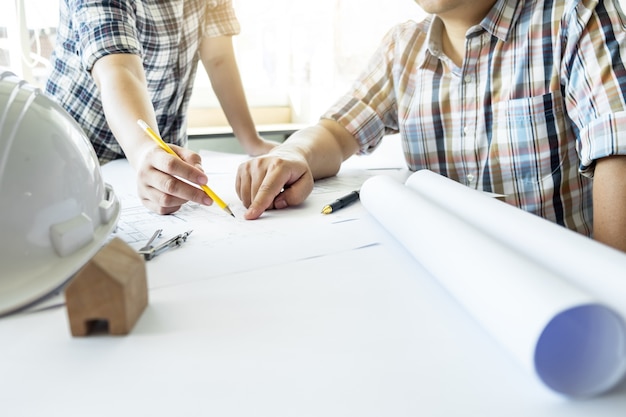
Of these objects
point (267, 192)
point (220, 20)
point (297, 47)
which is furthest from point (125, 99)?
point (297, 47)

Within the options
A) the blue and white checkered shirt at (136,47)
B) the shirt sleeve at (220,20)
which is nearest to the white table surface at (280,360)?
the blue and white checkered shirt at (136,47)

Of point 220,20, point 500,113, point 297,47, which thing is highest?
point 220,20

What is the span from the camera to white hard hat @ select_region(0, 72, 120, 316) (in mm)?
397

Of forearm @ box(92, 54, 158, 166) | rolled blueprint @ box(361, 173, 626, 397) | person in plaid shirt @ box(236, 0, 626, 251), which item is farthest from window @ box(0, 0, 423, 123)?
rolled blueprint @ box(361, 173, 626, 397)

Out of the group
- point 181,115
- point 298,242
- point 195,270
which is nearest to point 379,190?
point 298,242

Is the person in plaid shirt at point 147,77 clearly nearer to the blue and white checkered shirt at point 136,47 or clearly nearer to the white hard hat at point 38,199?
the blue and white checkered shirt at point 136,47

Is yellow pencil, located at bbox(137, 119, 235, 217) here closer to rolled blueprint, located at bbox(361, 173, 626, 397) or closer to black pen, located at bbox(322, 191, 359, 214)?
black pen, located at bbox(322, 191, 359, 214)

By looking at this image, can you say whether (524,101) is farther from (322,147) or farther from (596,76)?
(322,147)

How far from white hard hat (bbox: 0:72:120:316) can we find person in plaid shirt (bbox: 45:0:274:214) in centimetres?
22

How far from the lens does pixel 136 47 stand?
37.3 inches

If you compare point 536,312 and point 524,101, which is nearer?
point 536,312

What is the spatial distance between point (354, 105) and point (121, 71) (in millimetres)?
503

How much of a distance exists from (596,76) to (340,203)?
44cm

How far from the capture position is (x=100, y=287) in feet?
A: 1.13
